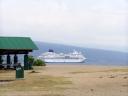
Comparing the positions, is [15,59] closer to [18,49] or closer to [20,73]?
[18,49]

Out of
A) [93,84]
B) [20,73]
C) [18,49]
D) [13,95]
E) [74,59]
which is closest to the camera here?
[13,95]

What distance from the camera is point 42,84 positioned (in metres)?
26.7

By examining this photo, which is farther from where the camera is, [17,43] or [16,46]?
[17,43]

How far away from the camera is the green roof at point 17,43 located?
41906mm

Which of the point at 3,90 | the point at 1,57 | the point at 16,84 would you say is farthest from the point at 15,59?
the point at 3,90

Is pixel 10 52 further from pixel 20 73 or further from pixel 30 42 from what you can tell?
pixel 20 73

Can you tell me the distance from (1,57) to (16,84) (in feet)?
59.1

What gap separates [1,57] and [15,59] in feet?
4.23

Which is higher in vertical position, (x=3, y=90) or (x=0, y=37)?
(x=0, y=37)

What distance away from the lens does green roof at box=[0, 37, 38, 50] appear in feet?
137

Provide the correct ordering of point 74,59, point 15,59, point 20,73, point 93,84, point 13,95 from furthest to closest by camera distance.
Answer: point 74,59
point 15,59
point 20,73
point 93,84
point 13,95

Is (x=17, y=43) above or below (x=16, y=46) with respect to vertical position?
above

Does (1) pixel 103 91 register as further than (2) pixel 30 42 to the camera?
No

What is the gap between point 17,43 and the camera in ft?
141
